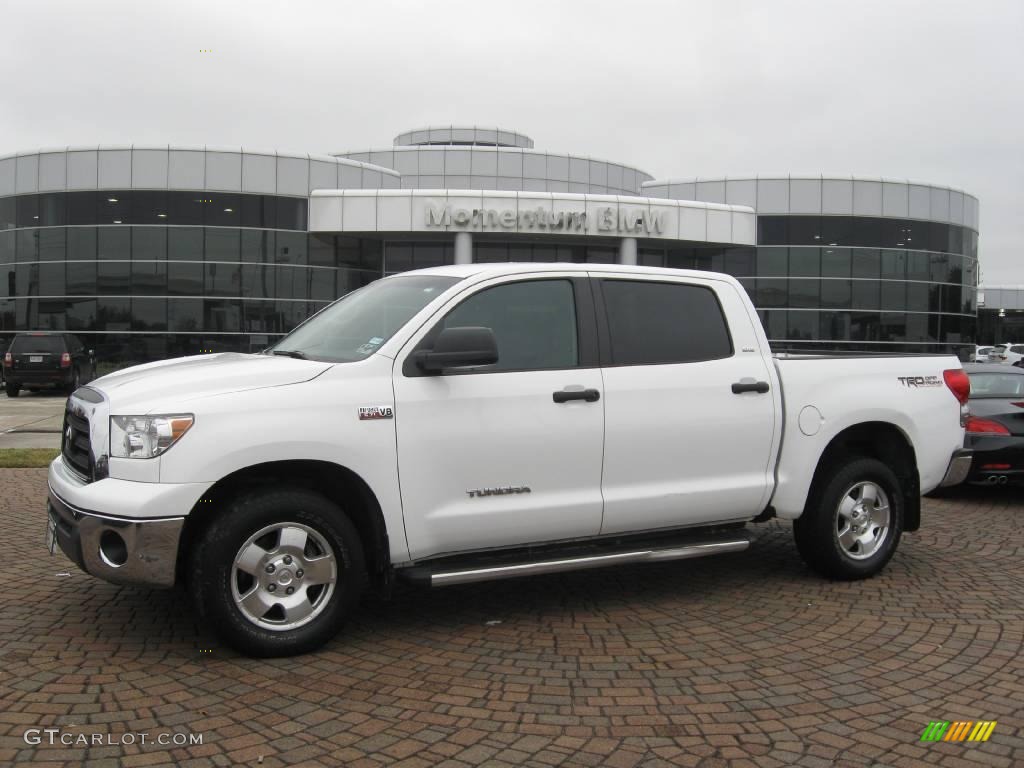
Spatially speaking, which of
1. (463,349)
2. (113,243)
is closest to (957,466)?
(463,349)

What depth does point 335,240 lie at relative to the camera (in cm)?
3416

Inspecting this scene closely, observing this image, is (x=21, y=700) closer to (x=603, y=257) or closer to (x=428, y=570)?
(x=428, y=570)

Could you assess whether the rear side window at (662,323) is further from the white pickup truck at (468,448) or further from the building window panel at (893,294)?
the building window panel at (893,294)

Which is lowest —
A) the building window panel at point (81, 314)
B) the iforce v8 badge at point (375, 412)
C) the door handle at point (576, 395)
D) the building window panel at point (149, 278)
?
the iforce v8 badge at point (375, 412)

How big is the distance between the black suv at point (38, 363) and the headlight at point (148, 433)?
21272 mm

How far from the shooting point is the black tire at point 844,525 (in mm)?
5668

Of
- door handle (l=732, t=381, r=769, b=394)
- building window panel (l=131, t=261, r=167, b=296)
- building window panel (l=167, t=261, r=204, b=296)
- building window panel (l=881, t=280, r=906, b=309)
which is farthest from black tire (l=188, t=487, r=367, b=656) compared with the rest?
building window panel (l=881, t=280, r=906, b=309)

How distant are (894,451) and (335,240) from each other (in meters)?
30.1

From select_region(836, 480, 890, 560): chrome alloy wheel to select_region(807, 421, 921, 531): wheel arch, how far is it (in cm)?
26

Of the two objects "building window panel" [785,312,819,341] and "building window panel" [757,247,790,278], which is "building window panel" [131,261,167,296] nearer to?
"building window panel" [757,247,790,278]

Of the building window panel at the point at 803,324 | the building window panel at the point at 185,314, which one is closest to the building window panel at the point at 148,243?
the building window panel at the point at 185,314

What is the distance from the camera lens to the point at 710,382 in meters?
5.28

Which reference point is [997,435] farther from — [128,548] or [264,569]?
[128,548]

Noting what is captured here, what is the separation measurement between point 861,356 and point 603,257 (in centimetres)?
3160
